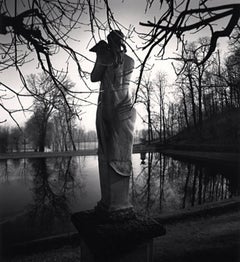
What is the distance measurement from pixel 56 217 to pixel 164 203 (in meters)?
4.41

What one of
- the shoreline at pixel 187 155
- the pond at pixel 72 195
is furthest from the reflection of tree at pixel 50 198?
the shoreline at pixel 187 155

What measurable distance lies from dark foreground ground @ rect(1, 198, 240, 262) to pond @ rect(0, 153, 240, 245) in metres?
1.18

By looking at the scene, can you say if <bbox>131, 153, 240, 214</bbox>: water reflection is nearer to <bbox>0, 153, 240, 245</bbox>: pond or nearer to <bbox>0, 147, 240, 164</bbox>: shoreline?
<bbox>0, 153, 240, 245</bbox>: pond

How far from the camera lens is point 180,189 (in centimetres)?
1141

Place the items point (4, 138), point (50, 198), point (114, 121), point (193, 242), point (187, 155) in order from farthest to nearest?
point (4, 138) → point (187, 155) → point (50, 198) → point (193, 242) → point (114, 121)

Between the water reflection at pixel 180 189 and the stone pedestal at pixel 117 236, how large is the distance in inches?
235

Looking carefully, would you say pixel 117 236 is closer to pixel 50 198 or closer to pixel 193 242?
pixel 193 242

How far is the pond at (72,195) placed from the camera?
705 centimetres

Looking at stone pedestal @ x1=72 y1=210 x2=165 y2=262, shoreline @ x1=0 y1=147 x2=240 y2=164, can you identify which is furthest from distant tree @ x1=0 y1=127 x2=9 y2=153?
stone pedestal @ x1=72 y1=210 x2=165 y2=262

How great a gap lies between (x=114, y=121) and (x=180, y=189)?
33.0 ft

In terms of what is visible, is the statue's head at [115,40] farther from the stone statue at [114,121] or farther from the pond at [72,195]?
the pond at [72,195]

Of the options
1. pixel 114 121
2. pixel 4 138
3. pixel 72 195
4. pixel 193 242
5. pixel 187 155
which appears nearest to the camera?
pixel 114 121

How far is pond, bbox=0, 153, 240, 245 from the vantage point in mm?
7055

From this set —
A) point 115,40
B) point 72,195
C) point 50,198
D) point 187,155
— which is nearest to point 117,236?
point 115,40
